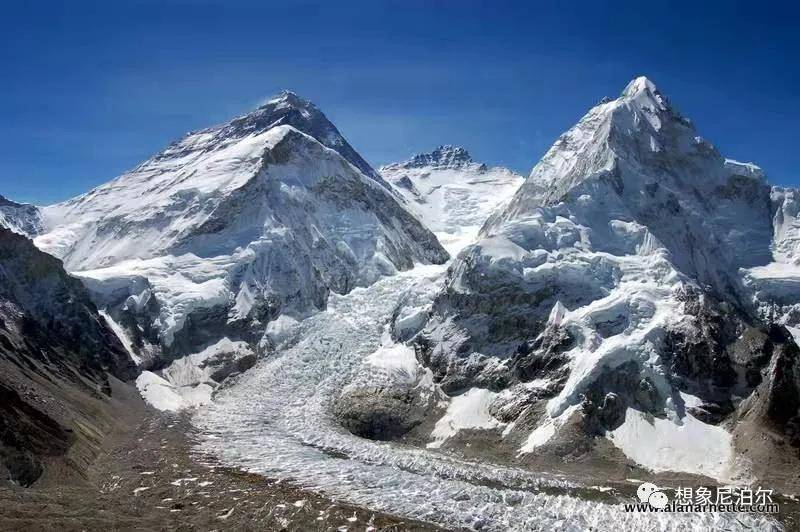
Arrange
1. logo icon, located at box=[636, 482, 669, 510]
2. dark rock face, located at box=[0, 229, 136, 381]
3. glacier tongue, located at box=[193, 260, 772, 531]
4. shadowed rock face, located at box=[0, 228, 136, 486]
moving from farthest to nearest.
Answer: dark rock face, located at box=[0, 229, 136, 381] → shadowed rock face, located at box=[0, 228, 136, 486] → logo icon, located at box=[636, 482, 669, 510] → glacier tongue, located at box=[193, 260, 772, 531]

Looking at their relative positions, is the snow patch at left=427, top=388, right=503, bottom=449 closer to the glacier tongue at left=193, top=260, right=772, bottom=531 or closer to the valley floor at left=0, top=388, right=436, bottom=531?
the glacier tongue at left=193, top=260, right=772, bottom=531

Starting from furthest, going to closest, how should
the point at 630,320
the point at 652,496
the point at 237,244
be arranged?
the point at 237,244
the point at 630,320
the point at 652,496

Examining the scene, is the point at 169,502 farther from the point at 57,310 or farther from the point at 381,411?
the point at 57,310

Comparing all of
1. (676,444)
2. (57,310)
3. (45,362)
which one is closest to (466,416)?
(676,444)

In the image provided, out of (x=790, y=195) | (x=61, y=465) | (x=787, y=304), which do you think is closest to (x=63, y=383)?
(x=61, y=465)

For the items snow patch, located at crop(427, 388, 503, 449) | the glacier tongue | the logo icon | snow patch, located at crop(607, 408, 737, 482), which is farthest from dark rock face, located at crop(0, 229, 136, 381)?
the logo icon

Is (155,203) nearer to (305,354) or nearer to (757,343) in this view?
(305,354)

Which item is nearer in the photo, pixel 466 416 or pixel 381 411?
pixel 466 416
